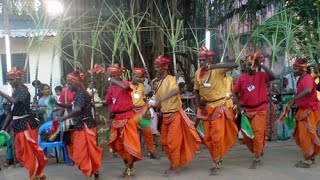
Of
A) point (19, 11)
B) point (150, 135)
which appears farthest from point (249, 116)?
point (19, 11)

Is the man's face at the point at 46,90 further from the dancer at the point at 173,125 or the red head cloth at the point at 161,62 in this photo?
the red head cloth at the point at 161,62

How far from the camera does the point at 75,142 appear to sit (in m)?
5.36

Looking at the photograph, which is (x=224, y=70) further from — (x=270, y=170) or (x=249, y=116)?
(x=270, y=170)

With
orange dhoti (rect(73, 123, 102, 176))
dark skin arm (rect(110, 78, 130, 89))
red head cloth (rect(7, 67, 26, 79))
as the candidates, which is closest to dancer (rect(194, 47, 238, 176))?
dark skin arm (rect(110, 78, 130, 89))

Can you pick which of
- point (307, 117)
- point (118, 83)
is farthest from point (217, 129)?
point (118, 83)

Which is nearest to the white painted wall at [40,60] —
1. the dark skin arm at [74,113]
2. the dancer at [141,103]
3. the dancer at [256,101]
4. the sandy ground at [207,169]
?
the sandy ground at [207,169]

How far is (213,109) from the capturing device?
582cm

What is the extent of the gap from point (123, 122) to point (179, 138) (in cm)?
78

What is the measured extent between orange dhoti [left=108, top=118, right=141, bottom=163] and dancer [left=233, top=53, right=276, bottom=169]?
159 cm

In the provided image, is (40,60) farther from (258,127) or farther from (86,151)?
(258,127)

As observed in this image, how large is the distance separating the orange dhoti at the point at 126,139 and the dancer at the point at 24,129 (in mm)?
965

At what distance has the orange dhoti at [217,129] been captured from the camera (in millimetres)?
5762

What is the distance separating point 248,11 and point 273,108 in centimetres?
431

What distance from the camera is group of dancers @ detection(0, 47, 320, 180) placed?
5.40 meters
